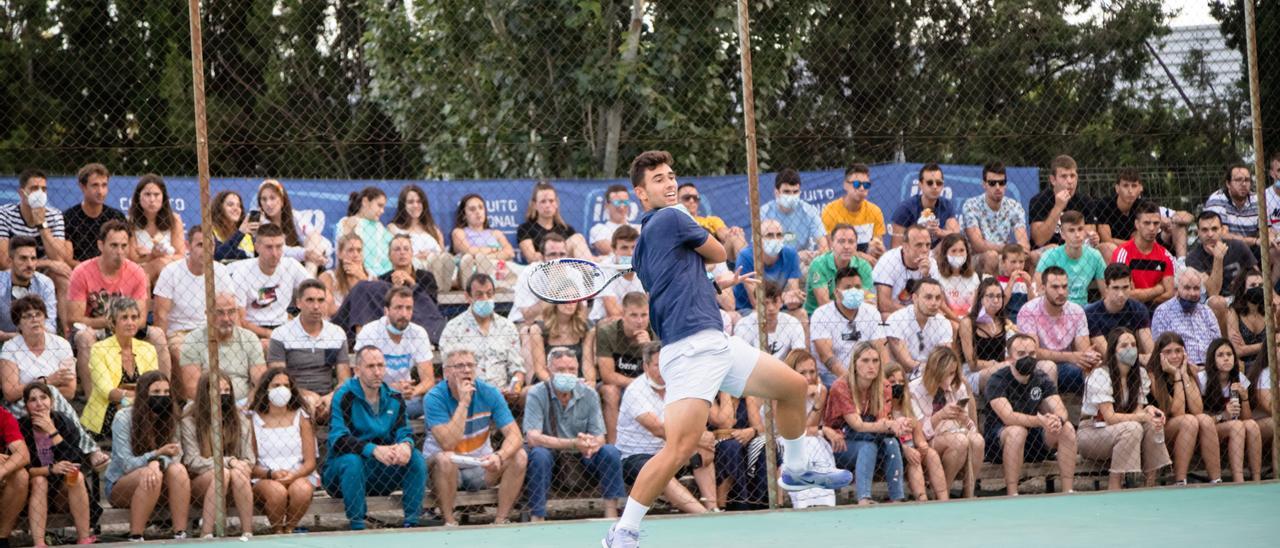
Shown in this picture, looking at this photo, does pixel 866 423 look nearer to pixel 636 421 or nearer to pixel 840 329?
pixel 840 329

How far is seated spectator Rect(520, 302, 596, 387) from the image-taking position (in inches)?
399

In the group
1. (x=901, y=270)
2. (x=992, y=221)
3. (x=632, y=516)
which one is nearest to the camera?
(x=632, y=516)

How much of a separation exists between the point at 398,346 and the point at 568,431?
1172mm

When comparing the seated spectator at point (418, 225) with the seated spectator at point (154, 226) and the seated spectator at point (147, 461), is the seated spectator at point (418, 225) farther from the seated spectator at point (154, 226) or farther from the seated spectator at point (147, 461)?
the seated spectator at point (147, 461)

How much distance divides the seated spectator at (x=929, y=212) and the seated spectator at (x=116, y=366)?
5137mm

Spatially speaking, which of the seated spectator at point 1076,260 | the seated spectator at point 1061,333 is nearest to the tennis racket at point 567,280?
the seated spectator at point 1061,333

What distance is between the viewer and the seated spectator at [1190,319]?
10.7 meters

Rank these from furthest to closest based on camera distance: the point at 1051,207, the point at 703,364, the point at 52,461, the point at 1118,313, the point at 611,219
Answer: the point at 1051,207 → the point at 611,219 → the point at 1118,313 → the point at 52,461 → the point at 703,364

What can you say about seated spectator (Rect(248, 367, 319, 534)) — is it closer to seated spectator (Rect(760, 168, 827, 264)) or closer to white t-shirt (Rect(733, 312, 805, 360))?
white t-shirt (Rect(733, 312, 805, 360))

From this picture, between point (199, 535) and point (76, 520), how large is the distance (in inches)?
25.4

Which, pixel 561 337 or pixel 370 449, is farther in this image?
pixel 561 337

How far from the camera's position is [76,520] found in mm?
8781

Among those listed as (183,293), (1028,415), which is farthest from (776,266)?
(183,293)

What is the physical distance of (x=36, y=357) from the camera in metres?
9.16
